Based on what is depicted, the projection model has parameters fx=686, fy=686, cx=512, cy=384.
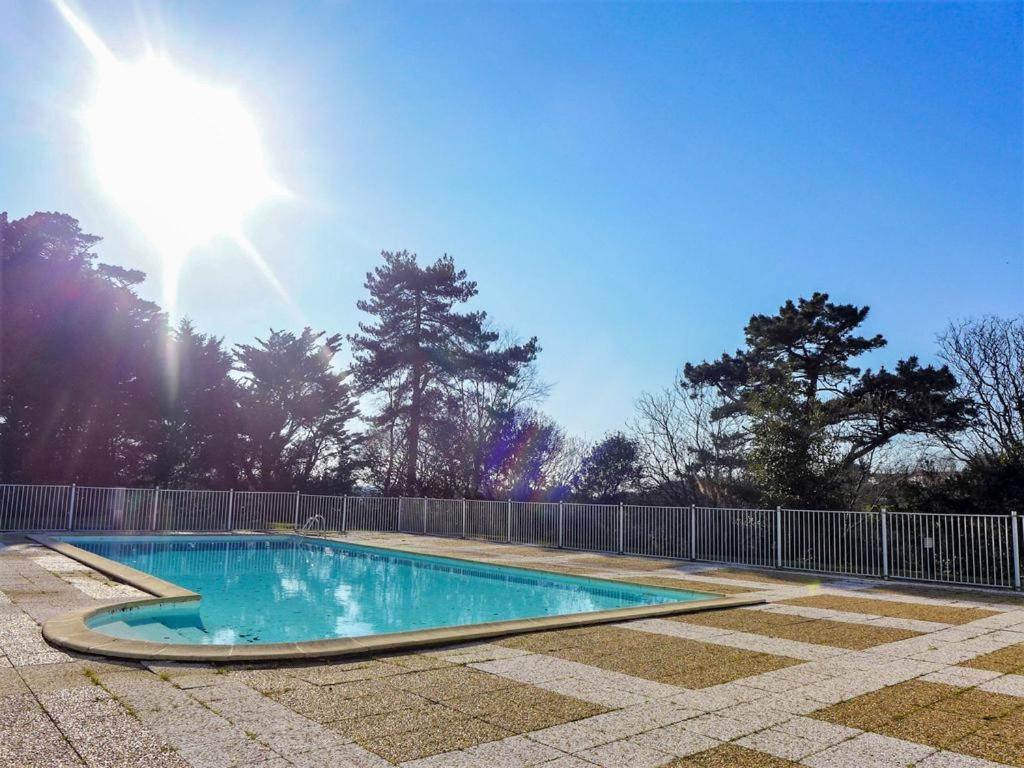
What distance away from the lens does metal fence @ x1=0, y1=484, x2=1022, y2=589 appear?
10.9m

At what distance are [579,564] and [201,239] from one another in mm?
9949

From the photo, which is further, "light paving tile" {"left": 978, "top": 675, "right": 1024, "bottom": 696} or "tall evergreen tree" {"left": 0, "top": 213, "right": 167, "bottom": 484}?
"tall evergreen tree" {"left": 0, "top": 213, "right": 167, "bottom": 484}

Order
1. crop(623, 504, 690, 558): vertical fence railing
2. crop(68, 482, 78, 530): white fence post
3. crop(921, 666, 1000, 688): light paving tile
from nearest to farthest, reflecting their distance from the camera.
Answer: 1. crop(921, 666, 1000, 688): light paving tile
2. crop(623, 504, 690, 558): vertical fence railing
3. crop(68, 482, 78, 530): white fence post

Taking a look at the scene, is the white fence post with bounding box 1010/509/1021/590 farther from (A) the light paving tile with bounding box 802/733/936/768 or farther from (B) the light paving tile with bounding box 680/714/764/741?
(B) the light paving tile with bounding box 680/714/764/741

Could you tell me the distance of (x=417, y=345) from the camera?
29.1m

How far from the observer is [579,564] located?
42.5 feet

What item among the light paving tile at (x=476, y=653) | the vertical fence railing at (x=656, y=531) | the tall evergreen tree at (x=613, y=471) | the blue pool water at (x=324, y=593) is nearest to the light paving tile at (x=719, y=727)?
the light paving tile at (x=476, y=653)

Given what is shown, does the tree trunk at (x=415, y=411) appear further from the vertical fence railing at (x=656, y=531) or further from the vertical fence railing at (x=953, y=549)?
the vertical fence railing at (x=953, y=549)

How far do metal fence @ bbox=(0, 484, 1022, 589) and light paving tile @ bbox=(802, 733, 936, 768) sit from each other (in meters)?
8.44

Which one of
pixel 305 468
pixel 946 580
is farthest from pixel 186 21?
pixel 305 468

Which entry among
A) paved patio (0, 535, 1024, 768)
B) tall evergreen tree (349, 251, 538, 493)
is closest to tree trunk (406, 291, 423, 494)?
tall evergreen tree (349, 251, 538, 493)

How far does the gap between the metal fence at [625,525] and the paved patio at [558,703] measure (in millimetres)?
4742

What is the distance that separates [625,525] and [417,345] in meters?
15.8

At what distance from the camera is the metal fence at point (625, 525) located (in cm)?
1093
